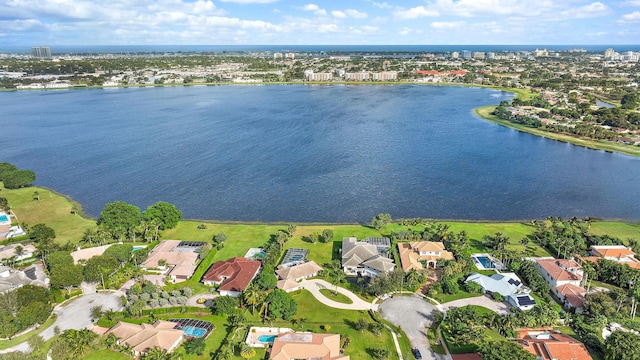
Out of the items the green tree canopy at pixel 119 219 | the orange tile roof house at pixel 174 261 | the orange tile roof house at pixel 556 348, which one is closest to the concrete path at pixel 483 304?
the orange tile roof house at pixel 556 348

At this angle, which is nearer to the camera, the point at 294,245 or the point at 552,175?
the point at 294,245

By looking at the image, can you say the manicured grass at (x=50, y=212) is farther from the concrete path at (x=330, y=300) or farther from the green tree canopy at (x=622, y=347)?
the green tree canopy at (x=622, y=347)

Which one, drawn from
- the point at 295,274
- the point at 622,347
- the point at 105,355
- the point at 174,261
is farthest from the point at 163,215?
the point at 622,347

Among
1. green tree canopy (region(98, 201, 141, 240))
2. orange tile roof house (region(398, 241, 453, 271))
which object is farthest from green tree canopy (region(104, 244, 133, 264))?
orange tile roof house (region(398, 241, 453, 271))

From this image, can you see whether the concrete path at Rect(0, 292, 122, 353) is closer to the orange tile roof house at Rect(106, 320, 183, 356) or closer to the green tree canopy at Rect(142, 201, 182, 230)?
the orange tile roof house at Rect(106, 320, 183, 356)

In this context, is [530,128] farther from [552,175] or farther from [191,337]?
[191,337]

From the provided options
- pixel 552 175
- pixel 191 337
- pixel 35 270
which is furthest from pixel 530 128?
pixel 35 270
